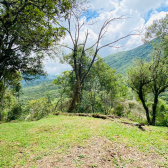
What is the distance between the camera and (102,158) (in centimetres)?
402

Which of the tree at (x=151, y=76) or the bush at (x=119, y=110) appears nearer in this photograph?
the tree at (x=151, y=76)

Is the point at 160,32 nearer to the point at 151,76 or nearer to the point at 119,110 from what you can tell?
the point at 151,76

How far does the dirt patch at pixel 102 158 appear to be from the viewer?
373 centimetres

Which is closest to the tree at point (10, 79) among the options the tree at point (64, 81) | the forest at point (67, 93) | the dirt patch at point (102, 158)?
the forest at point (67, 93)

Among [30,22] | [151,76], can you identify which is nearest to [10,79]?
[30,22]

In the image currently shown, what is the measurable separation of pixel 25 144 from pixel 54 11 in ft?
19.5

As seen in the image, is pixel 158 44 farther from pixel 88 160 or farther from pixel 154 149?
pixel 88 160

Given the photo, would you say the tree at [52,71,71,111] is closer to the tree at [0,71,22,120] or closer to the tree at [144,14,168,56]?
the tree at [0,71,22,120]

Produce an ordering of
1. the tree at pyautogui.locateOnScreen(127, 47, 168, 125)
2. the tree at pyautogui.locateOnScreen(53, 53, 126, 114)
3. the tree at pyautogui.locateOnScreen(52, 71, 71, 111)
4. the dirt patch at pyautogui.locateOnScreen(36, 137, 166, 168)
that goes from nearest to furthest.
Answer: the dirt patch at pyautogui.locateOnScreen(36, 137, 166, 168)
the tree at pyautogui.locateOnScreen(127, 47, 168, 125)
the tree at pyautogui.locateOnScreen(53, 53, 126, 114)
the tree at pyautogui.locateOnScreen(52, 71, 71, 111)

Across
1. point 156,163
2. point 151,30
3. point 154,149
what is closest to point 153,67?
point 151,30

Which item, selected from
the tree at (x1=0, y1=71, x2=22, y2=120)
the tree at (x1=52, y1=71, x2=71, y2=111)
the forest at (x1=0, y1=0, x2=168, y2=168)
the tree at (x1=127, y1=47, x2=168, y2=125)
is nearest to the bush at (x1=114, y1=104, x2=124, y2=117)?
the forest at (x1=0, y1=0, x2=168, y2=168)

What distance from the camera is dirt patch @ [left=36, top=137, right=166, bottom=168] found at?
373cm

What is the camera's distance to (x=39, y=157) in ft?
14.1

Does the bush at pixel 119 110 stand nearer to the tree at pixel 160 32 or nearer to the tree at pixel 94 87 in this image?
the tree at pixel 94 87
